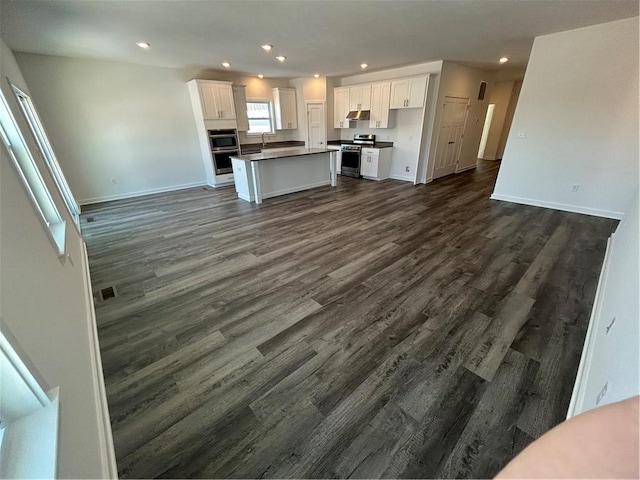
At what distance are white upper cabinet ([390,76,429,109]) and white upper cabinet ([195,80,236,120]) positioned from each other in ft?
13.1

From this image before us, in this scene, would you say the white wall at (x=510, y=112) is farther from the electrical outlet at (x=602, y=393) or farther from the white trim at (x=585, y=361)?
the electrical outlet at (x=602, y=393)

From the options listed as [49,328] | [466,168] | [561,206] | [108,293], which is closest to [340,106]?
[466,168]

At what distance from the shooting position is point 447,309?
2.23 metres

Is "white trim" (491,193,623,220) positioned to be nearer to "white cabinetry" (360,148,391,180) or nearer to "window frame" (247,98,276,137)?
"white cabinetry" (360,148,391,180)

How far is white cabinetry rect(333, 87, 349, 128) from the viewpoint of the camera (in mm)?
7180

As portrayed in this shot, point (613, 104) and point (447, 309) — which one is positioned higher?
point (613, 104)

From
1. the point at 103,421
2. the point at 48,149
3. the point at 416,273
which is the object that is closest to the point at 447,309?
the point at 416,273

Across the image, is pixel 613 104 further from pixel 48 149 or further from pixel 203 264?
pixel 48 149

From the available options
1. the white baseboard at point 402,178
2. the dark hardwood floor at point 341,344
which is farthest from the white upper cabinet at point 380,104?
the dark hardwood floor at point 341,344

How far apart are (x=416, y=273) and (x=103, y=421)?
267 cm

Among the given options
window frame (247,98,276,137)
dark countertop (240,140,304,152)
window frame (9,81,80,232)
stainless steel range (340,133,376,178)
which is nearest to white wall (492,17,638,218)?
stainless steel range (340,133,376,178)

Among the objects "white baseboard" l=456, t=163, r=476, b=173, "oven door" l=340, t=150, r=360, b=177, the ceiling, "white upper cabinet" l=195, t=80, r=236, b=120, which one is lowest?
"white baseboard" l=456, t=163, r=476, b=173

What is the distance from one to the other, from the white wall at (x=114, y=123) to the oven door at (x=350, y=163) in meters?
3.96

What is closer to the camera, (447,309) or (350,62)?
(447,309)
